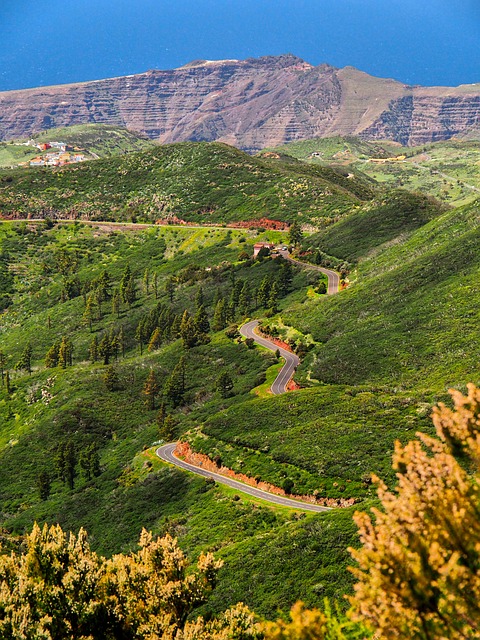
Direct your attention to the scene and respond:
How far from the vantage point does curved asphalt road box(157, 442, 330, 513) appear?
52031 millimetres

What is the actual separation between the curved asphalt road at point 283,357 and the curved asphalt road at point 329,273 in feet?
48.0

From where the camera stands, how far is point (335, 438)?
57281 mm

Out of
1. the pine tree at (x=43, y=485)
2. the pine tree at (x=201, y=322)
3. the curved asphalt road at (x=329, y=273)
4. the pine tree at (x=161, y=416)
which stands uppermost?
the curved asphalt road at (x=329, y=273)

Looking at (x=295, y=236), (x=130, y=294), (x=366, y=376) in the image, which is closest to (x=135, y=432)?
(x=366, y=376)

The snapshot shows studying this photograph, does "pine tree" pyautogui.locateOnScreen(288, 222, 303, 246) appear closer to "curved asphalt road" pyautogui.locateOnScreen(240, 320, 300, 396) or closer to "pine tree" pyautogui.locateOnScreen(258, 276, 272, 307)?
"pine tree" pyautogui.locateOnScreen(258, 276, 272, 307)

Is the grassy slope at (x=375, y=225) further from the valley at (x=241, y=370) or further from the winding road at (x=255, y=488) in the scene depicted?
the winding road at (x=255, y=488)

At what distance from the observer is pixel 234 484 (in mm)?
59469

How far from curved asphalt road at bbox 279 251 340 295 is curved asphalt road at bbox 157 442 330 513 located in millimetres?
45497

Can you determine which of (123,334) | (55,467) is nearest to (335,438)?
(55,467)

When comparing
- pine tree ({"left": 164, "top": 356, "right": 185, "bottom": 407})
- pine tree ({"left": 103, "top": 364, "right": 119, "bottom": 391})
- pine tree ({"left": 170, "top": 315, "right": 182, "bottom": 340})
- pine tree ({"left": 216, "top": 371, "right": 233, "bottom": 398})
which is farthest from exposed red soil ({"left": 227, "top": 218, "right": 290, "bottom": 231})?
pine tree ({"left": 216, "top": 371, "right": 233, "bottom": 398})

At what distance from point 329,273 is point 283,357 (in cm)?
3514

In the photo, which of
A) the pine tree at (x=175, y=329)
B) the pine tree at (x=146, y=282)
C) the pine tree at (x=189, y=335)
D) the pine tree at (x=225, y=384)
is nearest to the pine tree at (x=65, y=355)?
the pine tree at (x=175, y=329)

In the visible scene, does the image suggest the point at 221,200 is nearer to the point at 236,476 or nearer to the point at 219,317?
the point at 219,317

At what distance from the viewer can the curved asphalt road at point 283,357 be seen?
3054 inches
